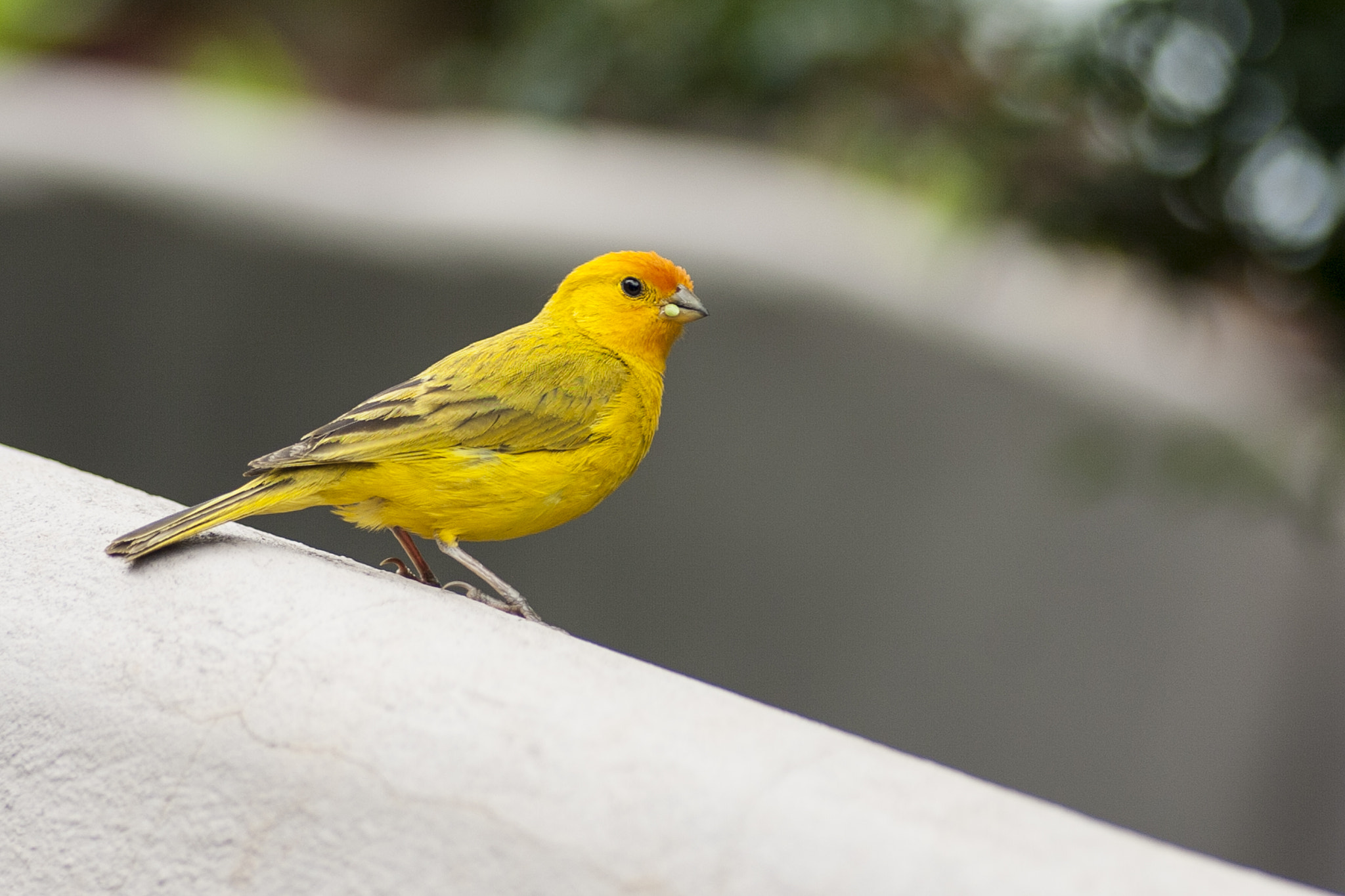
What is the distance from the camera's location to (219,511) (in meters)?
1.78

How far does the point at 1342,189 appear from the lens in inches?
122

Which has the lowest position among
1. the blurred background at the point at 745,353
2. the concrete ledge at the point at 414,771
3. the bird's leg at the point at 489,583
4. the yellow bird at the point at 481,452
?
the concrete ledge at the point at 414,771

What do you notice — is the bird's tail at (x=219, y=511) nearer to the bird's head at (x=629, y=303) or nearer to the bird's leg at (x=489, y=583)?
the bird's leg at (x=489, y=583)

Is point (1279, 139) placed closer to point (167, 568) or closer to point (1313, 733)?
point (167, 568)

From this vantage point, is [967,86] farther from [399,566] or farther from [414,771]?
[414,771]

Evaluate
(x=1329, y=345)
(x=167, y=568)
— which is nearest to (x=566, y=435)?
(x=167, y=568)

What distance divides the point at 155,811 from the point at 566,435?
98 centimetres

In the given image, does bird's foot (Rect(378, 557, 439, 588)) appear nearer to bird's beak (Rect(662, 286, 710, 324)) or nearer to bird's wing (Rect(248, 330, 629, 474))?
bird's wing (Rect(248, 330, 629, 474))

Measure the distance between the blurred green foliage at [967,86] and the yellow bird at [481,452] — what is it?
5.59ft

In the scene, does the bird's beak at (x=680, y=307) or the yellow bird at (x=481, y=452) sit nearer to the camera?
the yellow bird at (x=481, y=452)

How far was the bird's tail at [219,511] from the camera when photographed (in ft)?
5.42

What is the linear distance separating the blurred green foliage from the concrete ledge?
2.41m

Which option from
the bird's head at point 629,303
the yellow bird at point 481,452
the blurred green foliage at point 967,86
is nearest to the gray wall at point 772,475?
the blurred green foliage at point 967,86

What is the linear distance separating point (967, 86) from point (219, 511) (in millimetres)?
3127
